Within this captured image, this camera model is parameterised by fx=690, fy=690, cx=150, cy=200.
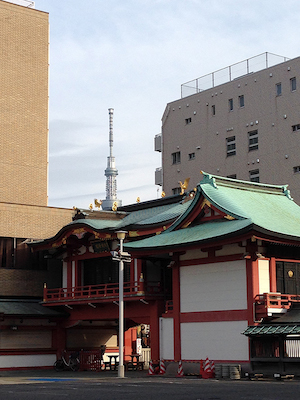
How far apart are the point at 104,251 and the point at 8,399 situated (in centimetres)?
2474

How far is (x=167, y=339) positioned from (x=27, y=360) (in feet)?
41.5

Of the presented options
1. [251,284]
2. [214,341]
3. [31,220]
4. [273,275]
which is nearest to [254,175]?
[31,220]

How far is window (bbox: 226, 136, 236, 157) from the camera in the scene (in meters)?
69.9

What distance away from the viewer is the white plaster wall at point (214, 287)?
3672 cm

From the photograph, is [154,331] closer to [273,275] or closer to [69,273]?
[273,275]

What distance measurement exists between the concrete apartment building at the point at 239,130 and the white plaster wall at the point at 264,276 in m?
26.1

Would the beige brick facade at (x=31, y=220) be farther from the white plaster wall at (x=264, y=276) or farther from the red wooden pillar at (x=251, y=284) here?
the white plaster wall at (x=264, y=276)

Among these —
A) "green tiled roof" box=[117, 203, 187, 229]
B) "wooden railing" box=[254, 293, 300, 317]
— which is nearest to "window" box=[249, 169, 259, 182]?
"green tiled roof" box=[117, 203, 187, 229]

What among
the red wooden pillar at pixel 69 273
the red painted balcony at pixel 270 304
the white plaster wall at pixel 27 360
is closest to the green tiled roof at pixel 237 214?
the red painted balcony at pixel 270 304

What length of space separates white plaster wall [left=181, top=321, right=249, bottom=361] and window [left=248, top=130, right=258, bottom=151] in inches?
1254

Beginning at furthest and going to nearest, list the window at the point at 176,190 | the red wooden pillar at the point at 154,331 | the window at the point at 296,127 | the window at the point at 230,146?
the window at the point at 176,190 → the window at the point at 230,146 → the window at the point at 296,127 → the red wooden pillar at the point at 154,331

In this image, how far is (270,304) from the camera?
116 ft

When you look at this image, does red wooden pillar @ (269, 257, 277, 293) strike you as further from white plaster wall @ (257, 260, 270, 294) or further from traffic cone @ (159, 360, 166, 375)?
traffic cone @ (159, 360, 166, 375)

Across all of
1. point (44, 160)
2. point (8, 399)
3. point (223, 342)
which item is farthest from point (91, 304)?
point (8, 399)
